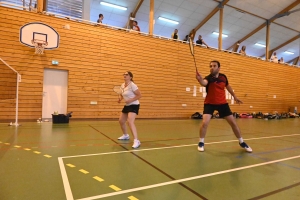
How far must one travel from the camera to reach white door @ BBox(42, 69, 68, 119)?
10188mm

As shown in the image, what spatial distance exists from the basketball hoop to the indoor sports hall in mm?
45

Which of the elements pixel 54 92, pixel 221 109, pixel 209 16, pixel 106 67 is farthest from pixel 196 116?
pixel 221 109

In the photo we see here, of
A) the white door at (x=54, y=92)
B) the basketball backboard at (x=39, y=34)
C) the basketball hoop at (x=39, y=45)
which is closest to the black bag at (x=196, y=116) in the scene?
the white door at (x=54, y=92)

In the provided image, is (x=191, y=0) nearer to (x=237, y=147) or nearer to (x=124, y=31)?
(x=124, y=31)

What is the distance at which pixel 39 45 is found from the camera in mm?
9531

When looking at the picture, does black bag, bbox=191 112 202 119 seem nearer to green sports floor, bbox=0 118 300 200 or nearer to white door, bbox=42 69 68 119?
white door, bbox=42 69 68 119

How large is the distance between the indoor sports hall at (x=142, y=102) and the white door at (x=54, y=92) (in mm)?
47

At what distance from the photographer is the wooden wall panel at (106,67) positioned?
9516 millimetres

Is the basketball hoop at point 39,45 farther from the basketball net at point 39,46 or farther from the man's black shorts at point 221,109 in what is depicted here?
the man's black shorts at point 221,109

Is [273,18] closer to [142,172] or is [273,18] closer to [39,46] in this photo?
[39,46]

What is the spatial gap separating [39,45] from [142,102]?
597 cm

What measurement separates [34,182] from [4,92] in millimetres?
8193

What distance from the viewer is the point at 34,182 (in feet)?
8.77

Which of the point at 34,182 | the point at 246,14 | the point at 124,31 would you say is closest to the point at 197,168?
the point at 34,182
